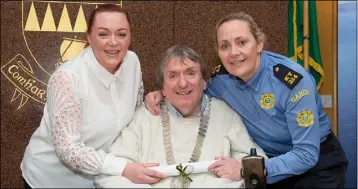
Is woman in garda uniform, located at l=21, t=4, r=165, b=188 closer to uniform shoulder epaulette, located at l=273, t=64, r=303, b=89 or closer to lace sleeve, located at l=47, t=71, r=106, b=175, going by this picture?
lace sleeve, located at l=47, t=71, r=106, b=175

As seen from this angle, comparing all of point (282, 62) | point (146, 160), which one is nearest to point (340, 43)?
point (282, 62)

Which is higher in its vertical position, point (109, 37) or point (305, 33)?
point (305, 33)

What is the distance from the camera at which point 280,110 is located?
209 centimetres

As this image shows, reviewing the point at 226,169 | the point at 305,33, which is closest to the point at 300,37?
the point at 305,33

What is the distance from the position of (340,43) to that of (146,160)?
9.33 ft

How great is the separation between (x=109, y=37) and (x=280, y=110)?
89cm

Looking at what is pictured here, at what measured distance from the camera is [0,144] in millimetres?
3076

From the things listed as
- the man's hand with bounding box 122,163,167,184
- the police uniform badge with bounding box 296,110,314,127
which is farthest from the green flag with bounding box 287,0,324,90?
the man's hand with bounding box 122,163,167,184

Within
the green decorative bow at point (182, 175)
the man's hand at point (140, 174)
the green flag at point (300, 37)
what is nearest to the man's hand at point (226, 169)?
the green decorative bow at point (182, 175)

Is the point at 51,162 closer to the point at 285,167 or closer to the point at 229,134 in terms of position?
the point at 229,134

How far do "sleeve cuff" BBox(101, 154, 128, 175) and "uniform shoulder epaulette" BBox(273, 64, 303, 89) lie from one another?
0.84 m

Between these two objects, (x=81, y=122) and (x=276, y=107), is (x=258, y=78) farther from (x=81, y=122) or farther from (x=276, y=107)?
(x=81, y=122)

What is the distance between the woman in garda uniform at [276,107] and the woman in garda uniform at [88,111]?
200 millimetres

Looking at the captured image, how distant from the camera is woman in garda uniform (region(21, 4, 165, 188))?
1860 mm
